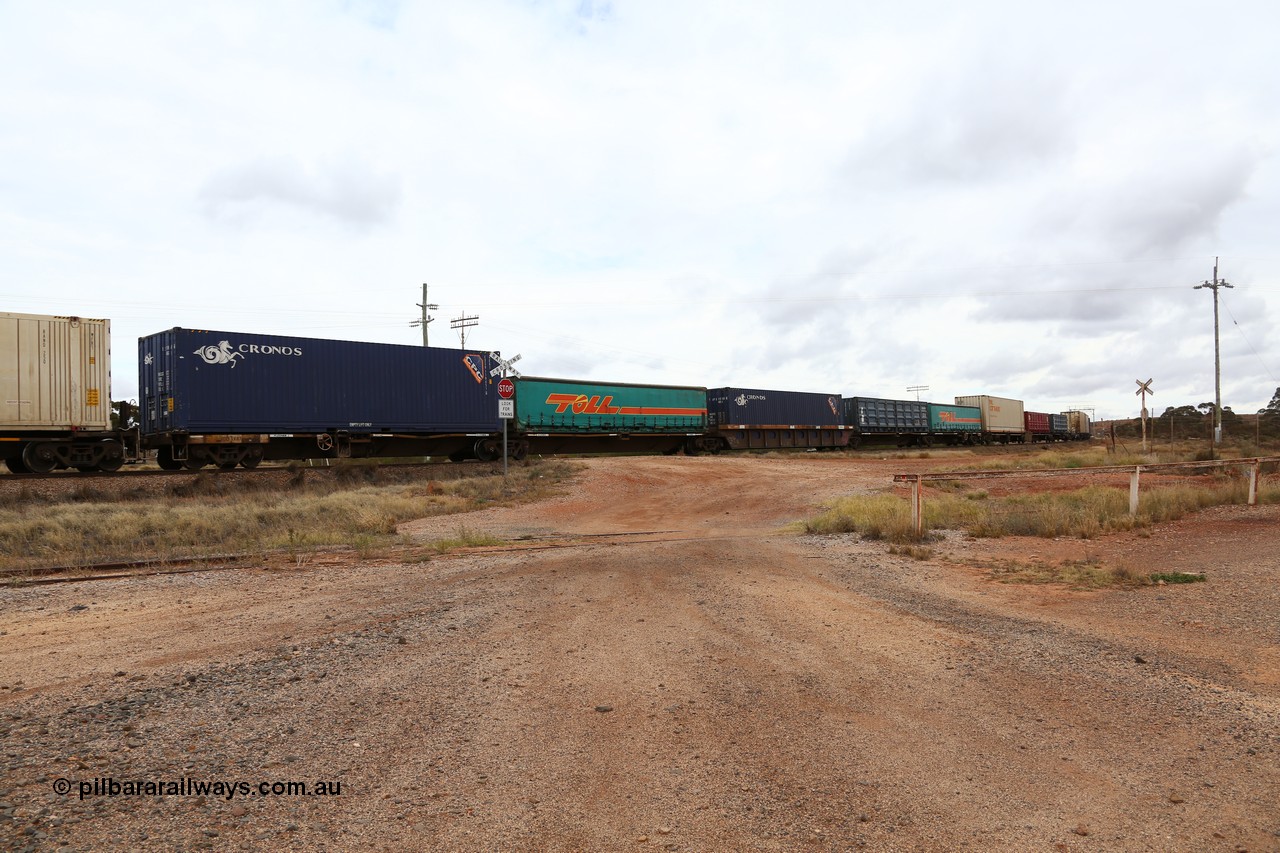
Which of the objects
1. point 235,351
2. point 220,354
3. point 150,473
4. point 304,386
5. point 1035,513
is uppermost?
point 235,351

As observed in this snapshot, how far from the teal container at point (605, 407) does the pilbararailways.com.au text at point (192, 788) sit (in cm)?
2638

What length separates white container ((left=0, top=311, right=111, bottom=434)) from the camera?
17.0 m

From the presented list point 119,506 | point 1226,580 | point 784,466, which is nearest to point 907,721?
point 1226,580

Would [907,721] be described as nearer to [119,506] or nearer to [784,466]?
[119,506]

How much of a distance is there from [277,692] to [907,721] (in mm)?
3786

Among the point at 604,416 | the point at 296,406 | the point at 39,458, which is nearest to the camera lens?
the point at 39,458

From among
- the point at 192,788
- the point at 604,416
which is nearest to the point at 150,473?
the point at 604,416

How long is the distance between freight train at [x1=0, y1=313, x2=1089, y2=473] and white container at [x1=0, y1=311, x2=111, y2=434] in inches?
1.0

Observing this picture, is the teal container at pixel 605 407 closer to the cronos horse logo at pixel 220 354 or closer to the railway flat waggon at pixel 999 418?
the cronos horse logo at pixel 220 354

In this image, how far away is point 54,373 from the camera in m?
17.5

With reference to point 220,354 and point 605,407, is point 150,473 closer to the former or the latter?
point 220,354

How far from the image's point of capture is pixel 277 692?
184 inches

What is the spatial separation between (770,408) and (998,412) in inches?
1204

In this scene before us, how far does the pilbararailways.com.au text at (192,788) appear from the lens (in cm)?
332
